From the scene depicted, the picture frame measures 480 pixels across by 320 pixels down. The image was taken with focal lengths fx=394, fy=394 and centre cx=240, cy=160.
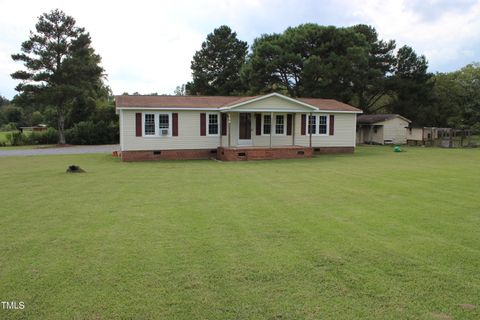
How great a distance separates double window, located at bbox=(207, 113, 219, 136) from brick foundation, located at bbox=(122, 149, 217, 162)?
0.97 m

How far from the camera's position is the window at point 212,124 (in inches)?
835

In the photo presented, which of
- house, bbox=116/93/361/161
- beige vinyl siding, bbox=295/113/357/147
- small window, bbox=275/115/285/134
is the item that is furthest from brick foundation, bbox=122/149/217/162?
beige vinyl siding, bbox=295/113/357/147

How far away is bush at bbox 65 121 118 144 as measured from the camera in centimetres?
3578

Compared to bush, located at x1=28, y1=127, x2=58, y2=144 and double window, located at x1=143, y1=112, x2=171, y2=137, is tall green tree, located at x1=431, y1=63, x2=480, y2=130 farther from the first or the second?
bush, located at x1=28, y1=127, x2=58, y2=144

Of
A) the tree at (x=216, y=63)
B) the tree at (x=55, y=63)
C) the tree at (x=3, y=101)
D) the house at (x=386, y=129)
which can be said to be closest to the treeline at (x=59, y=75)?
the tree at (x=55, y=63)

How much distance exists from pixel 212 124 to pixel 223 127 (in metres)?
0.67

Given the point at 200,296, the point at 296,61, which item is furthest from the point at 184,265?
the point at 296,61

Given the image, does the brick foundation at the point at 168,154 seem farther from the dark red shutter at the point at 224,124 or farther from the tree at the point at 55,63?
the tree at the point at 55,63

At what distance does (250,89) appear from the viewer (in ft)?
124

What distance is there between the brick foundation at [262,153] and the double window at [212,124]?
110 cm

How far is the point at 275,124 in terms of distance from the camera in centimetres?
2252

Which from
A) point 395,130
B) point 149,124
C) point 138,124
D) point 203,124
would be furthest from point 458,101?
point 138,124

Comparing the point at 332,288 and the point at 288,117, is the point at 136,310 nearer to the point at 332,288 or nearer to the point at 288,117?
the point at 332,288

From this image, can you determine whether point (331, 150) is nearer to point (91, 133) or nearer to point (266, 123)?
point (266, 123)
